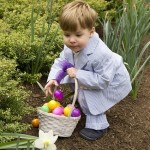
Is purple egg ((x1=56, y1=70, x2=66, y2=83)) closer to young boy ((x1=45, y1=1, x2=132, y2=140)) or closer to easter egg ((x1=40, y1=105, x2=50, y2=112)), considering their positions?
young boy ((x1=45, y1=1, x2=132, y2=140))

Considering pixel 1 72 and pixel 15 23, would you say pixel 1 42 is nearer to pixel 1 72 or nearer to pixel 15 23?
pixel 15 23

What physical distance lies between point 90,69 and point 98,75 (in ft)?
0.35

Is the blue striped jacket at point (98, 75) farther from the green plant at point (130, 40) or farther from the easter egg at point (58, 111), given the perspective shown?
the green plant at point (130, 40)

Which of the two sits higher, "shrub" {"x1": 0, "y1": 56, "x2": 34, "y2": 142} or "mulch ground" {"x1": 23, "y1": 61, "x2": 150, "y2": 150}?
"shrub" {"x1": 0, "y1": 56, "x2": 34, "y2": 142}

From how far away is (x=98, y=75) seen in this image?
2693 millimetres

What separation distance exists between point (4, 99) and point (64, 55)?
59 cm

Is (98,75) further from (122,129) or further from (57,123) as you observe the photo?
(122,129)

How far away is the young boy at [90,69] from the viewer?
259 centimetres

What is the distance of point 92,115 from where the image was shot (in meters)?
2.88

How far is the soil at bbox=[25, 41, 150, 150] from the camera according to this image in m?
2.81

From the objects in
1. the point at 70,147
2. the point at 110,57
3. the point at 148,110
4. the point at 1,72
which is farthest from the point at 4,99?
the point at 148,110

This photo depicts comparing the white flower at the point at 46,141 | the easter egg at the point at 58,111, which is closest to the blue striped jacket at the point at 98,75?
the easter egg at the point at 58,111

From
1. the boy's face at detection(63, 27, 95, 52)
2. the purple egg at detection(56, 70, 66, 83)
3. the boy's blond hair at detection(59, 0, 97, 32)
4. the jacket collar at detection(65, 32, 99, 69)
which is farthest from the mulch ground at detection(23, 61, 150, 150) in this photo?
the boy's blond hair at detection(59, 0, 97, 32)

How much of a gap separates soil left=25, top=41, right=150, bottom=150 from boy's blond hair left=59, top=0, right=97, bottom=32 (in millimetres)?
782
